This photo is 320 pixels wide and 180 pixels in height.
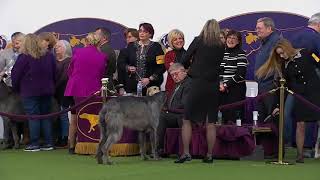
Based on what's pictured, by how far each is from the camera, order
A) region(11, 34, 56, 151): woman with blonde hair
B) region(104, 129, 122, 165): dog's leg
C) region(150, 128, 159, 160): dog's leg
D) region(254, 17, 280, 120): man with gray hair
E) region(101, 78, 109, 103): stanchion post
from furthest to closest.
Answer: region(11, 34, 56, 151): woman with blonde hair < region(254, 17, 280, 120): man with gray hair < region(101, 78, 109, 103): stanchion post < region(150, 128, 159, 160): dog's leg < region(104, 129, 122, 165): dog's leg

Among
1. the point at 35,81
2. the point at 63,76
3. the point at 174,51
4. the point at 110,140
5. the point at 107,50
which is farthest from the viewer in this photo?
the point at 63,76

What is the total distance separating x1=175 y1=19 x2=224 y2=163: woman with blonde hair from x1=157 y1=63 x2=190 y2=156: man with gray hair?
56 cm

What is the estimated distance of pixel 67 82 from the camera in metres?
10.1

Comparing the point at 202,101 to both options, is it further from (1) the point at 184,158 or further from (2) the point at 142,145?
(2) the point at 142,145

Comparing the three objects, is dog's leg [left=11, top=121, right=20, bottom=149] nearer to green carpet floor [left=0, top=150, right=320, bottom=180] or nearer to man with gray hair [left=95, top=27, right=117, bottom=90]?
green carpet floor [left=0, top=150, right=320, bottom=180]

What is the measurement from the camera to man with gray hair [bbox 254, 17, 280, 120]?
9047 millimetres

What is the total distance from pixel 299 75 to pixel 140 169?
7.19ft

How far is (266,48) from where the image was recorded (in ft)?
29.8

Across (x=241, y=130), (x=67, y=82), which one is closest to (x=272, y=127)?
(x=241, y=130)

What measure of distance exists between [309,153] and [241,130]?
3.49ft

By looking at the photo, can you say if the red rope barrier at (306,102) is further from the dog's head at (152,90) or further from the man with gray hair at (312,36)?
the dog's head at (152,90)

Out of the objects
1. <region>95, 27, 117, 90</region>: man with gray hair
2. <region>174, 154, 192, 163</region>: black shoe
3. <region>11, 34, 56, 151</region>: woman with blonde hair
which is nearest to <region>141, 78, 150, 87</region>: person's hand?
<region>95, 27, 117, 90</region>: man with gray hair

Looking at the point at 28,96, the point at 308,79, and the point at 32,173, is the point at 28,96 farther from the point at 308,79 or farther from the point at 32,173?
the point at 308,79

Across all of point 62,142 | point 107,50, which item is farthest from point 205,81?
point 62,142
